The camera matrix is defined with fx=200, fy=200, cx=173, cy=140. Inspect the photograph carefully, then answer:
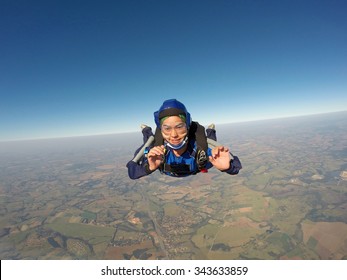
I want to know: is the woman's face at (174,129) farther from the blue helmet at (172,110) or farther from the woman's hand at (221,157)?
the woman's hand at (221,157)

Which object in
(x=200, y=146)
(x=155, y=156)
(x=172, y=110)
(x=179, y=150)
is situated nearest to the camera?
(x=172, y=110)

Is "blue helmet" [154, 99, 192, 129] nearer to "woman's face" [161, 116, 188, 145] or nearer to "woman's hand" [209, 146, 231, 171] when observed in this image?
"woman's face" [161, 116, 188, 145]

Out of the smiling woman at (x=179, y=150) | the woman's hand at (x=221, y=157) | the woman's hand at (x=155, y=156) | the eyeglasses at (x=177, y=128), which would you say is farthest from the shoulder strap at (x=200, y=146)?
the woman's hand at (x=155, y=156)

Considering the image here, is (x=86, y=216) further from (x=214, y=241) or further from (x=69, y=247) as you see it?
(x=214, y=241)

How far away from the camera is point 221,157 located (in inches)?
104

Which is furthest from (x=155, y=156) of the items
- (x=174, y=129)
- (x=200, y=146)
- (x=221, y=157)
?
(x=221, y=157)

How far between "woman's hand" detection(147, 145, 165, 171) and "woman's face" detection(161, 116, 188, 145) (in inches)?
7.6

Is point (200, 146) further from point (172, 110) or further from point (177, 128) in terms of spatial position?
point (172, 110)

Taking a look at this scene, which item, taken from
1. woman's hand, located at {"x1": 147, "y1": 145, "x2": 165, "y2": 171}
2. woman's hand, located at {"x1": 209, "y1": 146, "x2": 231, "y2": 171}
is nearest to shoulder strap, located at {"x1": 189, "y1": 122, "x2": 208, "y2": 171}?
woman's hand, located at {"x1": 209, "y1": 146, "x2": 231, "y2": 171}

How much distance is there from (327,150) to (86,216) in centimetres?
12405

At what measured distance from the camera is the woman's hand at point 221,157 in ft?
8.38

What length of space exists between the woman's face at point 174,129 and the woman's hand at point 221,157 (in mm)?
470

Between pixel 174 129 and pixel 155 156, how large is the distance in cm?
45

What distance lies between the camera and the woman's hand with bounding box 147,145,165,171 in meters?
2.56
